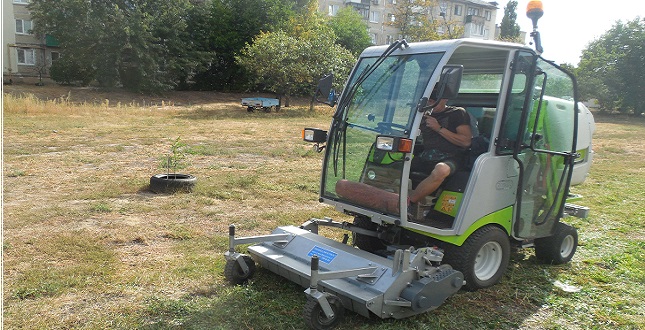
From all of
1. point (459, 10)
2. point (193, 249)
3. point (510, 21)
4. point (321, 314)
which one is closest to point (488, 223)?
point (321, 314)

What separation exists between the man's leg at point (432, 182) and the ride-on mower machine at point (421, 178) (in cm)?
9

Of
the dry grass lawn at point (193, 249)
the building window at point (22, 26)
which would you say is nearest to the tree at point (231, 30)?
the building window at point (22, 26)

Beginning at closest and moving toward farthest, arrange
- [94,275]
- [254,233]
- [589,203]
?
[94,275] < [254,233] < [589,203]

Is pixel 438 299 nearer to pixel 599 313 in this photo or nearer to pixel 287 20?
pixel 599 313

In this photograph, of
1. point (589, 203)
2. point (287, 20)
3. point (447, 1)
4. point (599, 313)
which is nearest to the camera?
point (599, 313)

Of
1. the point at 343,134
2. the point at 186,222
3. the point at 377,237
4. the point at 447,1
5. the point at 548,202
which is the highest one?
the point at 447,1

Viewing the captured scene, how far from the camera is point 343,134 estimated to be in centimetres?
472

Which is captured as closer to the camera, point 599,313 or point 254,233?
point 599,313

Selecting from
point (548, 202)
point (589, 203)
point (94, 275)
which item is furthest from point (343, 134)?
point (589, 203)

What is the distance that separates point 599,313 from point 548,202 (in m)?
1.17

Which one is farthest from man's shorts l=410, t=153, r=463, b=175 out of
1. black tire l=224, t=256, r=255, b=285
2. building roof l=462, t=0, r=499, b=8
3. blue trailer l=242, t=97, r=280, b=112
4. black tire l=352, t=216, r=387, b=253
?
building roof l=462, t=0, r=499, b=8

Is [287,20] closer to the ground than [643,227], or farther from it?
farther from it

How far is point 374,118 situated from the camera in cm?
455

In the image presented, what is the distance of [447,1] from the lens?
61.8 metres
